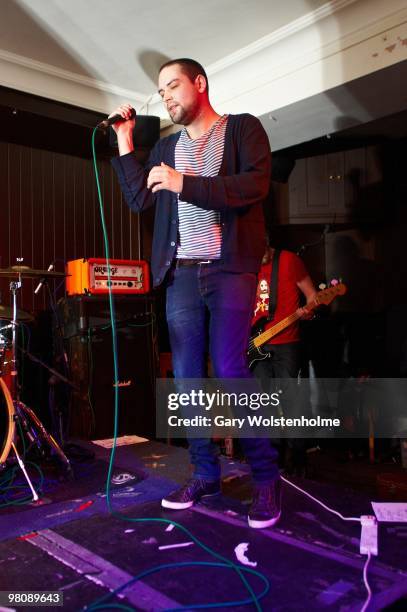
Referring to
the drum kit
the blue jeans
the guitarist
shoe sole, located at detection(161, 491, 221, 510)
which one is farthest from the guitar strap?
shoe sole, located at detection(161, 491, 221, 510)

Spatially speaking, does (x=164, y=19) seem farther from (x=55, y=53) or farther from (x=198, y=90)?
(x=198, y=90)

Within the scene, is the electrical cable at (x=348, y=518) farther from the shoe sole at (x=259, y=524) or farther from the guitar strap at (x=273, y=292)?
the guitar strap at (x=273, y=292)

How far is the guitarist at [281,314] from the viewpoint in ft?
10.3

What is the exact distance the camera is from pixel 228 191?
4.63ft

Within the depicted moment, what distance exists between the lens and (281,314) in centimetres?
322

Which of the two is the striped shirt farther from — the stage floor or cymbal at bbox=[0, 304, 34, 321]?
cymbal at bbox=[0, 304, 34, 321]

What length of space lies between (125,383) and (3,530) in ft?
5.71

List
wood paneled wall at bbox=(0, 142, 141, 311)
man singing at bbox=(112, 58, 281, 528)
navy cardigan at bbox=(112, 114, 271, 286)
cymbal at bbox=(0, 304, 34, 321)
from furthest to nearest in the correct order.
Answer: wood paneled wall at bbox=(0, 142, 141, 311) < cymbal at bbox=(0, 304, 34, 321) < man singing at bbox=(112, 58, 281, 528) < navy cardigan at bbox=(112, 114, 271, 286)

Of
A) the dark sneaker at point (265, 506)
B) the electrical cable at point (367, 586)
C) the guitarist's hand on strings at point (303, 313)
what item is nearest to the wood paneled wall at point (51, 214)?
the guitarist's hand on strings at point (303, 313)

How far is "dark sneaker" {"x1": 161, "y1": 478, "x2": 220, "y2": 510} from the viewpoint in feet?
5.31

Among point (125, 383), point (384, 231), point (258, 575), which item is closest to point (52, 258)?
point (125, 383)

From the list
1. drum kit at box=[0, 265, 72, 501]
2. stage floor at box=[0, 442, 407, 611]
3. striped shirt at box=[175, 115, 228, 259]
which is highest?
striped shirt at box=[175, 115, 228, 259]

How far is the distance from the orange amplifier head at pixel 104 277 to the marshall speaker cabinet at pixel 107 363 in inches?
2.3

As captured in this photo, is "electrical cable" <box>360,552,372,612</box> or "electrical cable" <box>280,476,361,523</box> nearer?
"electrical cable" <box>360,552,372,612</box>
